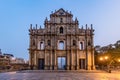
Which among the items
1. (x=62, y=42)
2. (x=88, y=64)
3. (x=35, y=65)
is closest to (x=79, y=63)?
(x=88, y=64)

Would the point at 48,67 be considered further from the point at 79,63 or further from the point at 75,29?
the point at 75,29

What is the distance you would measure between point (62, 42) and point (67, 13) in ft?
20.3

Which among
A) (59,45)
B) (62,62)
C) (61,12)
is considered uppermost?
(61,12)

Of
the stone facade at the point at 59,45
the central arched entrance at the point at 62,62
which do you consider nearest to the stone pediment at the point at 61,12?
the stone facade at the point at 59,45

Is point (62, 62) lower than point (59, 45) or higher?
lower

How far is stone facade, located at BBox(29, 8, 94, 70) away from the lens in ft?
164

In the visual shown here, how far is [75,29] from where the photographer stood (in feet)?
169

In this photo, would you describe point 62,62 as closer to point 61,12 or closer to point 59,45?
point 59,45

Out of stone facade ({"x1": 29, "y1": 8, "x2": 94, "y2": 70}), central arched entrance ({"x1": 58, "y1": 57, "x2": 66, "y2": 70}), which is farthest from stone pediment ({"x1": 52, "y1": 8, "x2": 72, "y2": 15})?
central arched entrance ({"x1": 58, "y1": 57, "x2": 66, "y2": 70})

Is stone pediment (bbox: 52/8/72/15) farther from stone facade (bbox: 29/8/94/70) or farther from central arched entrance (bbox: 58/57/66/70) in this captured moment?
central arched entrance (bbox: 58/57/66/70)

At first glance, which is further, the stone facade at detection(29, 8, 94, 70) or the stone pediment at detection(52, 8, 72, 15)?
the stone pediment at detection(52, 8, 72, 15)

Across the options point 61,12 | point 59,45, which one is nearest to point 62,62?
point 59,45

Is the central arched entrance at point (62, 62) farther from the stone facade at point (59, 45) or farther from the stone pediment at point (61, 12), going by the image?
the stone pediment at point (61, 12)

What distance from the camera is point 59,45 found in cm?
5197
